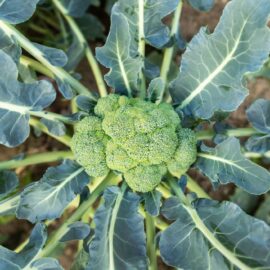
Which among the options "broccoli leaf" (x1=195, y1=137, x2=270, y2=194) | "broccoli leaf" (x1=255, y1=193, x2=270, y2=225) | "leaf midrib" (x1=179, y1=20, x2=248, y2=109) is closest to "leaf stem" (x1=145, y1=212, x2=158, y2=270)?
"broccoli leaf" (x1=195, y1=137, x2=270, y2=194)

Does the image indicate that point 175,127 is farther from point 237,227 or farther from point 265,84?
point 265,84

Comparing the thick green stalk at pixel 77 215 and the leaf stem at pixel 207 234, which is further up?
the leaf stem at pixel 207 234

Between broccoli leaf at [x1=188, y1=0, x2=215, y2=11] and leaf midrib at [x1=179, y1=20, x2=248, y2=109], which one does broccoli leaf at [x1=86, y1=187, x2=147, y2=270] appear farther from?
broccoli leaf at [x1=188, y1=0, x2=215, y2=11]

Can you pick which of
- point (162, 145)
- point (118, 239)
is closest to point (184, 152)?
point (162, 145)

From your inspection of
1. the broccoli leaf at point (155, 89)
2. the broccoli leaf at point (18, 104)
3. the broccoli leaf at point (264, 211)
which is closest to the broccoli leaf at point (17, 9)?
the broccoli leaf at point (18, 104)

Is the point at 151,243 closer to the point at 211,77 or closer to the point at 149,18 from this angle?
the point at 211,77

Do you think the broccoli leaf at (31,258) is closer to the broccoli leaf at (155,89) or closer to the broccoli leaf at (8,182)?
the broccoli leaf at (8,182)

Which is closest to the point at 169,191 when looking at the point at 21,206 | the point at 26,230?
the point at 21,206
